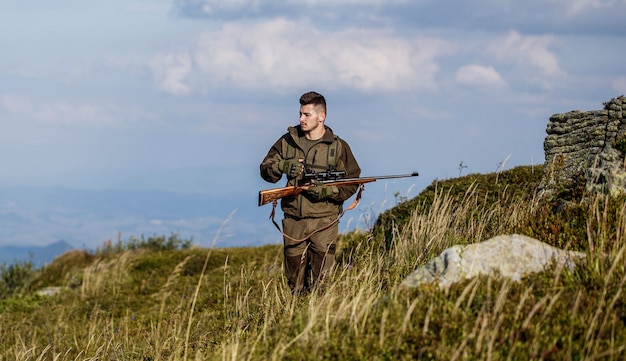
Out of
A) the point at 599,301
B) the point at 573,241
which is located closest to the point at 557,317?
the point at 599,301

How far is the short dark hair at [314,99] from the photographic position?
28.9ft

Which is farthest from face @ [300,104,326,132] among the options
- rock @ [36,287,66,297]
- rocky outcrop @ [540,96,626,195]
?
rock @ [36,287,66,297]

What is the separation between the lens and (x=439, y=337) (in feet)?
17.5

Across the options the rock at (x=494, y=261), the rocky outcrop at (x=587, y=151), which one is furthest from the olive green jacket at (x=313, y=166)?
the rocky outcrop at (x=587, y=151)

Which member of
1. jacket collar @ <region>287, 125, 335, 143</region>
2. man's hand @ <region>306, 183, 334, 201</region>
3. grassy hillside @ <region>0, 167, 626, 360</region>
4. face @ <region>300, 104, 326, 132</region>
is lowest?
grassy hillside @ <region>0, 167, 626, 360</region>

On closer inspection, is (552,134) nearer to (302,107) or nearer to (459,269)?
(302,107)

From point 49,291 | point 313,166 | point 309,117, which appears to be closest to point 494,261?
point 313,166

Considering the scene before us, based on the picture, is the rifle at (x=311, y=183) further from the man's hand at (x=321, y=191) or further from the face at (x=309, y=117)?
the face at (x=309, y=117)

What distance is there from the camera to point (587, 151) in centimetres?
1066

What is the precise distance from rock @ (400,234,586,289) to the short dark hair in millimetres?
3117

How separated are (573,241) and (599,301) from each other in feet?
5.05

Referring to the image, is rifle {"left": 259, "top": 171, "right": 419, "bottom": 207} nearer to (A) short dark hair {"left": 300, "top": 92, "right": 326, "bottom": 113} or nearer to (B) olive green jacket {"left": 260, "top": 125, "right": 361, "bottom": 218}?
(B) olive green jacket {"left": 260, "top": 125, "right": 361, "bottom": 218}

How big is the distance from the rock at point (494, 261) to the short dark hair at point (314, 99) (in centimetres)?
312

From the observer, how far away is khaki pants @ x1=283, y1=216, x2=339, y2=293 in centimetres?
909
